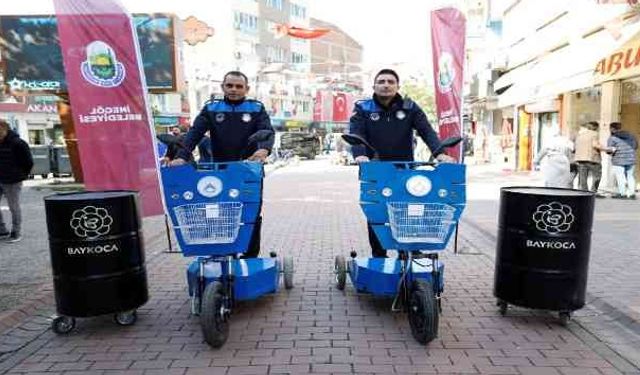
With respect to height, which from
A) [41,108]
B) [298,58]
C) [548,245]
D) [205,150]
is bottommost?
[548,245]

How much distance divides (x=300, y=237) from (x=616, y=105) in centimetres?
918

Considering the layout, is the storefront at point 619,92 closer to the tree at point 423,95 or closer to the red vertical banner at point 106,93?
the red vertical banner at point 106,93

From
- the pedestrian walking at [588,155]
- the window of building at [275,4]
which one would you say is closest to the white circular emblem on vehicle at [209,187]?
the pedestrian walking at [588,155]

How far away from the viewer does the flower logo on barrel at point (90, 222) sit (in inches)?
156

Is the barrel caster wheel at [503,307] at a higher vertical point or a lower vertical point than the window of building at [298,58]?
lower

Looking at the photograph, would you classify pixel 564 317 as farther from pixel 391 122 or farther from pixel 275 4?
pixel 275 4

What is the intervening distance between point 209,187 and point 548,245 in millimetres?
2548

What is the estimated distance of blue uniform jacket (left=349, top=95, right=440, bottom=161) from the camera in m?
4.78

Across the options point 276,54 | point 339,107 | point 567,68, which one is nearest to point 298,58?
point 276,54

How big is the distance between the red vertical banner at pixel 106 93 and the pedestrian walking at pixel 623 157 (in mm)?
9533

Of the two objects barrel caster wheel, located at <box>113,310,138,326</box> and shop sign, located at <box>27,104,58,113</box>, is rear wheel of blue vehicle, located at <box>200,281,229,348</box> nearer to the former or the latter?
barrel caster wheel, located at <box>113,310,138,326</box>

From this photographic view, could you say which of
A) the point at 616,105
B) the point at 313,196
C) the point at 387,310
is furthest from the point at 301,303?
the point at 616,105

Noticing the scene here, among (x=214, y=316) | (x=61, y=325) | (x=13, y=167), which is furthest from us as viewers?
(x=13, y=167)

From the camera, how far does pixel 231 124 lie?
15.8 ft
